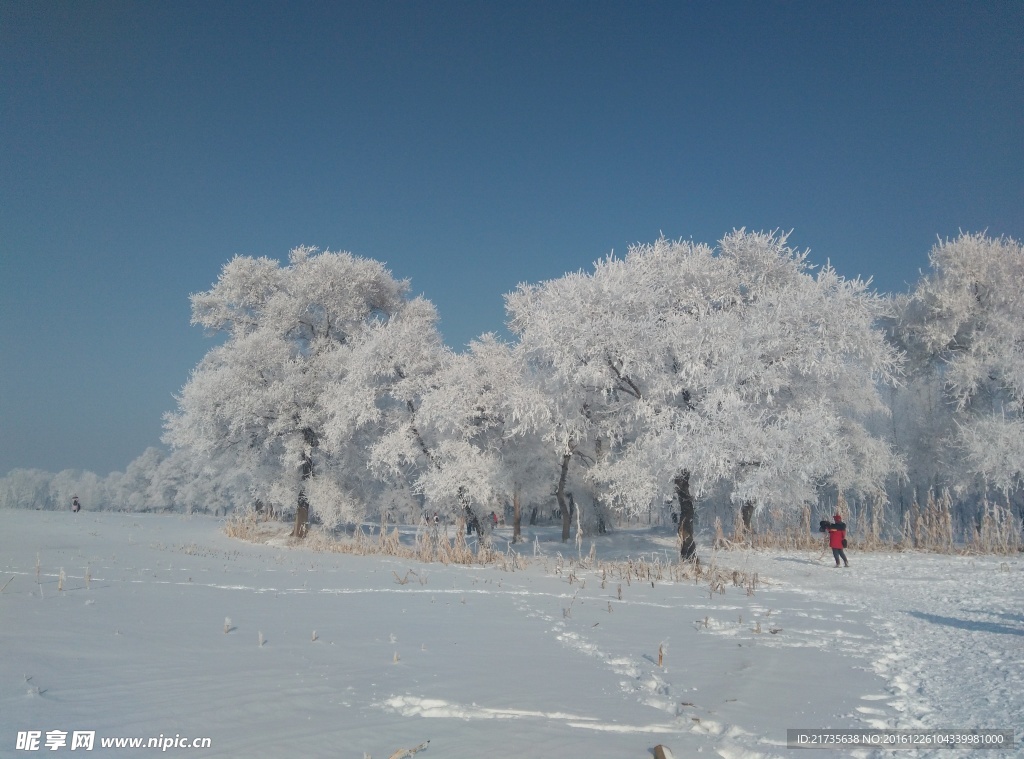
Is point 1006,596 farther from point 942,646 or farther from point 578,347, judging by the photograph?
point 578,347

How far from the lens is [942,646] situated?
7270 millimetres

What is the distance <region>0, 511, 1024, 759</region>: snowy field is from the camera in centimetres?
438

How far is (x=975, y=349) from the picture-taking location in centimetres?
2302

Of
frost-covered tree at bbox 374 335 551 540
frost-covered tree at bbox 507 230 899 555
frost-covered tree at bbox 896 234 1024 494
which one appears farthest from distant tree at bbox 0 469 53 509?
frost-covered tree at bbox 896 234 1024 494

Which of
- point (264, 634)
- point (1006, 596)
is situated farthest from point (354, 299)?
point (1006, 596)

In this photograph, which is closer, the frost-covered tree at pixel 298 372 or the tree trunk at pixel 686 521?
the tree trunk at pixel 686 521

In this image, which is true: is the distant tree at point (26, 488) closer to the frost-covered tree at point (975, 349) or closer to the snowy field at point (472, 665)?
the snowy field at point (472, 665)

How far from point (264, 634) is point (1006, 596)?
12167 mm

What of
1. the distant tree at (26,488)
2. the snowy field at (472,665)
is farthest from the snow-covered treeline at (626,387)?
the distant tree at (26,488)

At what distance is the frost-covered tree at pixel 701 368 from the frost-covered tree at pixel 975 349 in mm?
6322

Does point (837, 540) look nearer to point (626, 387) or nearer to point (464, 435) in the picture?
point (626, 387)

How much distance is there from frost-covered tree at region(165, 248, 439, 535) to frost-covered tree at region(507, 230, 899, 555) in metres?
7.49

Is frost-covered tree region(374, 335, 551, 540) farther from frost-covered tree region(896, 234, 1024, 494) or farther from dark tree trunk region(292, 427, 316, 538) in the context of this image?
frost-covered tree region(896, 234, 1024, 494)

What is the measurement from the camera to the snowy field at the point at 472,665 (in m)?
4.38
